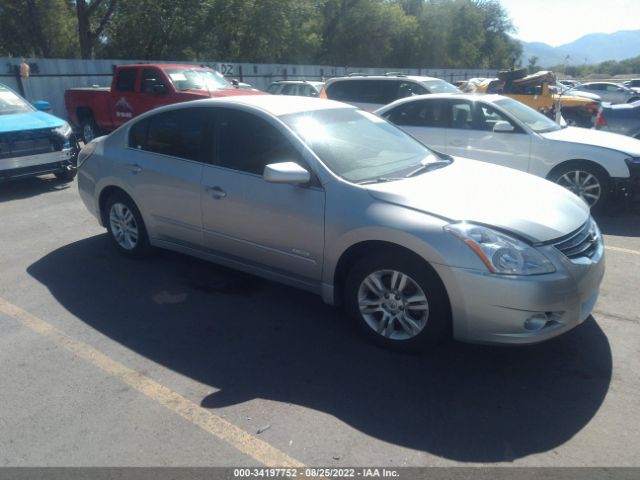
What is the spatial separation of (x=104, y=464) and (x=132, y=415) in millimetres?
406

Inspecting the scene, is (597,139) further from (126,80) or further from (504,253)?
(126,80)

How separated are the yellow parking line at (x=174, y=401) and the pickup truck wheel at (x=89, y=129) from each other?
9919mm

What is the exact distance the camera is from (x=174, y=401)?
331 centimetres

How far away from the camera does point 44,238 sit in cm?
641

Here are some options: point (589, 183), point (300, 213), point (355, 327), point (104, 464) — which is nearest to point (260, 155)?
point (300, 213)

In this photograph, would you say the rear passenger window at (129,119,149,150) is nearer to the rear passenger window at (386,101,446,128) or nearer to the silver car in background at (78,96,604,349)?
the silver car in background at (78,96,604,349)

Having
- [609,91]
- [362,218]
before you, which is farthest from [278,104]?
[609,91]

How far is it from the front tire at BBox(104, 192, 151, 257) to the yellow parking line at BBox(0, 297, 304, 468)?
1.32m

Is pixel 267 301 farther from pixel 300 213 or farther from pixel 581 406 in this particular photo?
pixel 581 406

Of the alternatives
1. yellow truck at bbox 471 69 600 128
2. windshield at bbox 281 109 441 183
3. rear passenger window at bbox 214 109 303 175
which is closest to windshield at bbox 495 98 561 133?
windshield at bbox 281 109 441 183

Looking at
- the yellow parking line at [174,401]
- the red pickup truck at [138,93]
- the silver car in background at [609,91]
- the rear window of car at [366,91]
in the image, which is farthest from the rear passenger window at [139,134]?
the silver car in background at [609,91]

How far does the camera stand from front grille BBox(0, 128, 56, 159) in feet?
26.7

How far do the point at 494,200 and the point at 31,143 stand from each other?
744 cm

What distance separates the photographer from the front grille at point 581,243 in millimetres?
3539
